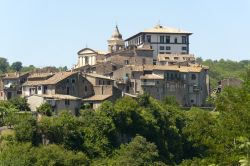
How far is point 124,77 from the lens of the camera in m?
75.0

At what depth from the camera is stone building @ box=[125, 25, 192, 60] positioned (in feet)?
294

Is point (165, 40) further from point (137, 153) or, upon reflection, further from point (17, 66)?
point (17, 66)

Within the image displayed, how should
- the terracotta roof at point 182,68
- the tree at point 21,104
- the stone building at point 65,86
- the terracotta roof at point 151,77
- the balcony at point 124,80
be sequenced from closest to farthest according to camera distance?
the tree at point 21,104 → the stone building at point 65,86 → the balcony at point 124,80 → the terracotta roof at point 151,77 → the terracotta roof at point 182,68

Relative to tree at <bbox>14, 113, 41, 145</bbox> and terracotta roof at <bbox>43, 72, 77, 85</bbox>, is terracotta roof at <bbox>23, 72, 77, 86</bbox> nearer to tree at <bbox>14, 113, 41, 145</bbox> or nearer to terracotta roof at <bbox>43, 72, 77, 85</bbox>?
terracotta roof at <bbox>43, 72, 77, 85</bbox>

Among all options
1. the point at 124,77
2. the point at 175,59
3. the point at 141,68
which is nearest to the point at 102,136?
the point at 124,77

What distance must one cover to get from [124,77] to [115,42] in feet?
49.9

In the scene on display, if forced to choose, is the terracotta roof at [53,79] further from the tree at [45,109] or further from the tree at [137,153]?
the tree at [137,153]

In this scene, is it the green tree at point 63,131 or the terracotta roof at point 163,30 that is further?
the terracotta roof at point 163,30

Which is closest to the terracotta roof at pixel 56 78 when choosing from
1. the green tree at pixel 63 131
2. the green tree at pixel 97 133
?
the green tree at pixel 97 133

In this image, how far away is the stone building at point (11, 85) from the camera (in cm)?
7325

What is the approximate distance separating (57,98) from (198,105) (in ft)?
77.2

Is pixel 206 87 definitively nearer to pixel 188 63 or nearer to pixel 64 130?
pixel 188 63

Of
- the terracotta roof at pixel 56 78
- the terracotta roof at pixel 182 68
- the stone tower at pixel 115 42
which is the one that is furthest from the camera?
the stone tower at pixel 115 42

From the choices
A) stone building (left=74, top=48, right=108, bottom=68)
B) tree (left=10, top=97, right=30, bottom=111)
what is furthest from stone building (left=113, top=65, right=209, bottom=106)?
tree (left=10, top=97, right=30, bottom=111)
